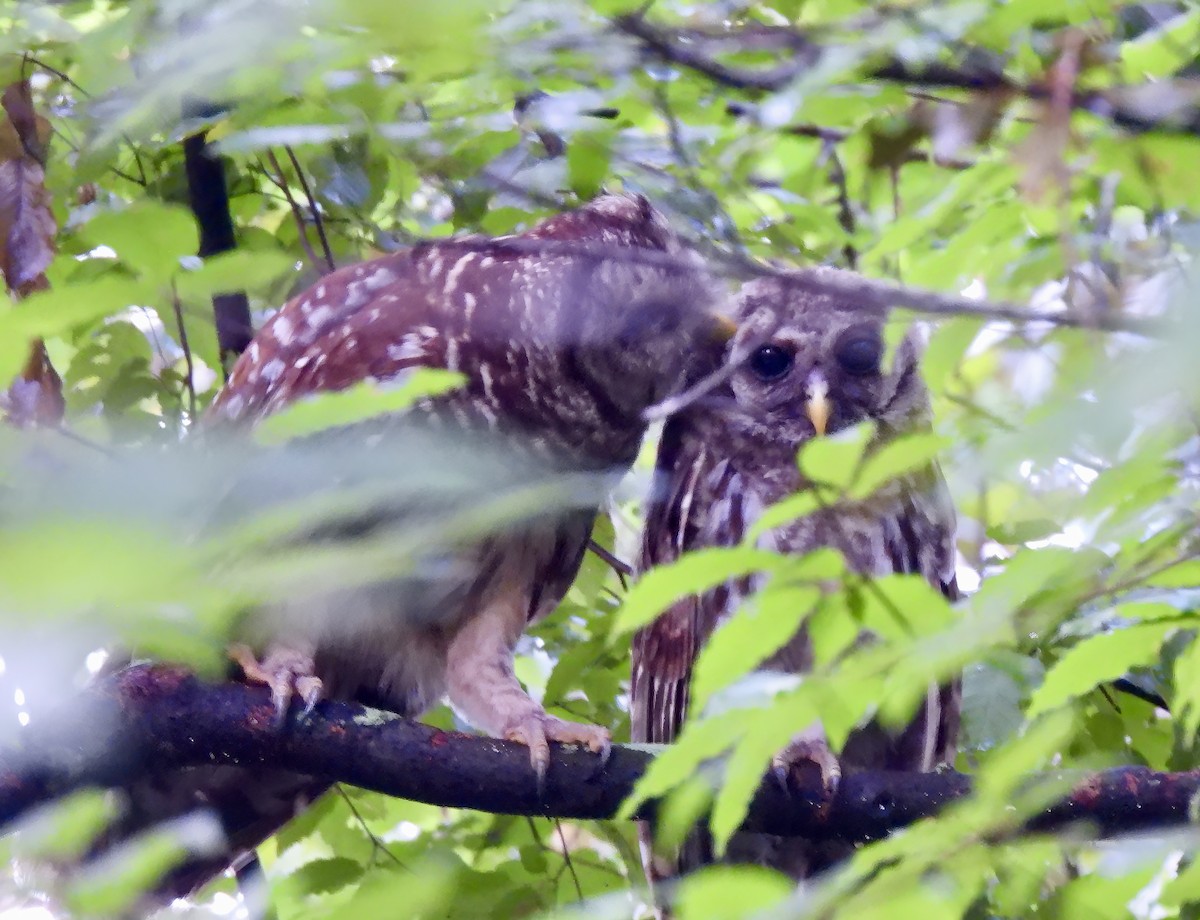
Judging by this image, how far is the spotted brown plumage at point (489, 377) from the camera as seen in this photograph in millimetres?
2363

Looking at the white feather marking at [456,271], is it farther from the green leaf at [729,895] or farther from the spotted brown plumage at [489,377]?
the green leaf at [729,895]

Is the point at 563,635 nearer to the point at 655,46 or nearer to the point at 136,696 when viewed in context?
the point at 136,696

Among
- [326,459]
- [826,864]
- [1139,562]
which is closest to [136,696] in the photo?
[326,459]

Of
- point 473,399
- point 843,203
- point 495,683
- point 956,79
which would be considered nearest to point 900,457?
point 956,79

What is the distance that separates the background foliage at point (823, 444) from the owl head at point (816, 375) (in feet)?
1.99

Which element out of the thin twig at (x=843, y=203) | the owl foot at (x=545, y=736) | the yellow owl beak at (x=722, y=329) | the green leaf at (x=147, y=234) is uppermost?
the green leaf at (x=147, y=234)

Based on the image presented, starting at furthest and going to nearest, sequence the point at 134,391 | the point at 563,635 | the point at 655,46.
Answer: the point at 563,635, the point at 134,391, the point at 655,46

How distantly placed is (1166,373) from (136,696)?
1429mm

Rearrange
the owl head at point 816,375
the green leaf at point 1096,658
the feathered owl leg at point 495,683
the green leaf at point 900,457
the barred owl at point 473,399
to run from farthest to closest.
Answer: the owl head at point 816,375, the barred owl at point 473,399, the feathered owl leg at point 495,683, the green leaf at point 1096,658, the green leaf at point 900,457

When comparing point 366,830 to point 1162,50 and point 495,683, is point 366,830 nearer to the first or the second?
point 495,683

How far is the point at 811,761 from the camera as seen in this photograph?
221 cm

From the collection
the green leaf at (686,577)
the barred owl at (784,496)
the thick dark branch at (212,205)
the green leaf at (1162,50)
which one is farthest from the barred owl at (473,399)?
the green leaf at (686,577)

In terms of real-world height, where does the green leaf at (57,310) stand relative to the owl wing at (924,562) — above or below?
above

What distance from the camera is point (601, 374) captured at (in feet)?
8.55
